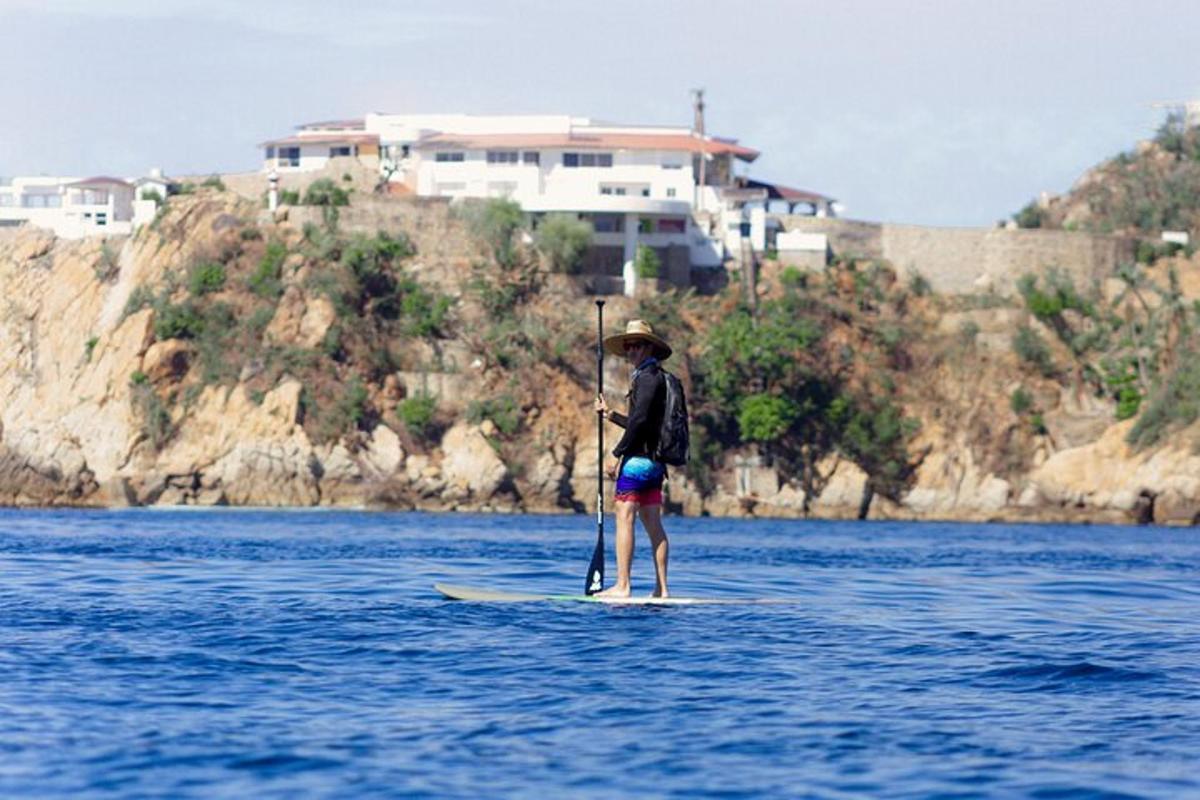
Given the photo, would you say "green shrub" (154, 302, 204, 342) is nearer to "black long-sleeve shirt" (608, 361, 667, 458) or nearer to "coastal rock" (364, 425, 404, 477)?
"coastal rock" (364, 425, 404, 477)

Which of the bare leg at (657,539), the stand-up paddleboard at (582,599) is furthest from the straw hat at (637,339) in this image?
the stand-up paddleboard at (582,599)

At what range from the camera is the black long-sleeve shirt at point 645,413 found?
19297 mm

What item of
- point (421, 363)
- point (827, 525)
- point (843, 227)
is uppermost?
point (843, 227)

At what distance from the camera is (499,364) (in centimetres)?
7906

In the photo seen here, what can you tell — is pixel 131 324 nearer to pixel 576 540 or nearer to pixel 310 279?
pixel 310 279

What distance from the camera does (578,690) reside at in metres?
14.1

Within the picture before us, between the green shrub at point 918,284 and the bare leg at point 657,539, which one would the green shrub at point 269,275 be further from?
the bare leg at point 657,539

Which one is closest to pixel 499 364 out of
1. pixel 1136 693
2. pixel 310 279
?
pixel 310 279

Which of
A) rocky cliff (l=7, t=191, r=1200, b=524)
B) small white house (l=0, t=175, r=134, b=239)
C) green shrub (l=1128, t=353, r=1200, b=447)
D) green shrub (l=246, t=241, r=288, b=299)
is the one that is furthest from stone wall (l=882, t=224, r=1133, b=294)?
small white house (l=0, t=175, r=134, b=239)

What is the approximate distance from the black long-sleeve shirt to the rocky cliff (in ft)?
180

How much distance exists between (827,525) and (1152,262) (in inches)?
1118

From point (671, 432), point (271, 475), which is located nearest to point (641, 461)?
point (671, 432)

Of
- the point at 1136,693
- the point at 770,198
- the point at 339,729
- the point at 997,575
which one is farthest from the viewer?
the point at 770,198

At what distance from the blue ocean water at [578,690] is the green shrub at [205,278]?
182 ft
